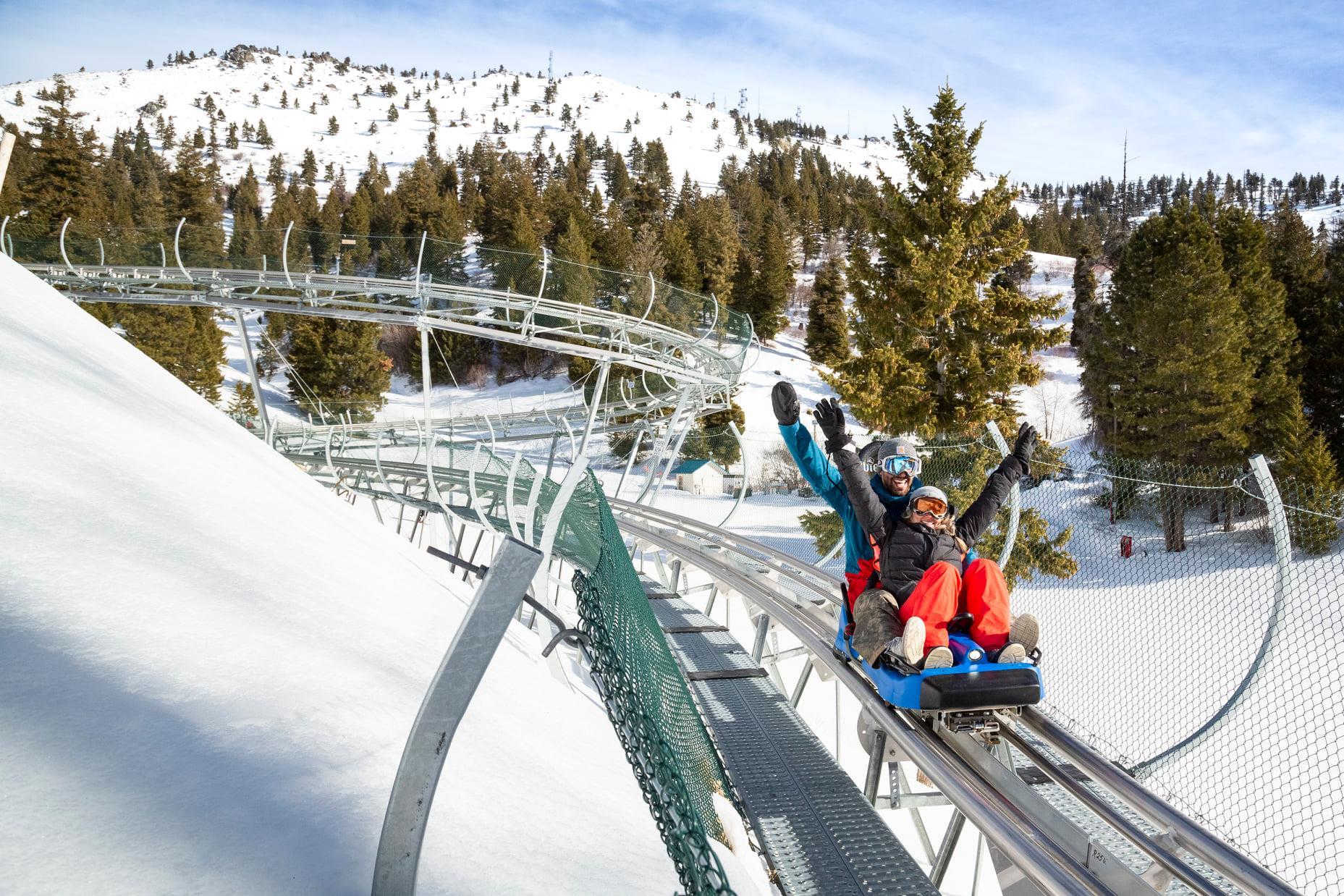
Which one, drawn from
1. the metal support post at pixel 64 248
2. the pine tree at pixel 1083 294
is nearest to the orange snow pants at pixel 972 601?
the metal support post at pixel 64 248

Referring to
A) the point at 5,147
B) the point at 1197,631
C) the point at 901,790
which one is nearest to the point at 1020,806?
the point at 901,790

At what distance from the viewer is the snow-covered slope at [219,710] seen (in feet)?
4.43

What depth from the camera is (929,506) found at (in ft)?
15.2

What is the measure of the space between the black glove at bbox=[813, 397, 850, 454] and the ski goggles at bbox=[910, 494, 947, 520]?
2.05 ft

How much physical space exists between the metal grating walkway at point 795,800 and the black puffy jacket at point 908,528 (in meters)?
1.11

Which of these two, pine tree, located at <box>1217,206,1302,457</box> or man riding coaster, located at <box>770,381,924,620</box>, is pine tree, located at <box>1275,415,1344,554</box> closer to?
pine tree, located at <box>1217,206,1302,457</box>

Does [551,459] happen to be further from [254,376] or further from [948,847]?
[254,376]

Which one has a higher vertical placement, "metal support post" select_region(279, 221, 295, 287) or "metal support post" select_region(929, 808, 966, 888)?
→ "metal support post" select_region(279, 221, 295, 287)

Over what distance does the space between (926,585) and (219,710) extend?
3234 mm

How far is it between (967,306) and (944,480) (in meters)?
8.63

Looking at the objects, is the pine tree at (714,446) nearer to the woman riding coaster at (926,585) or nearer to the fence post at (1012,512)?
the fence post at (1012,512)

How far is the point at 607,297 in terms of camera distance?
46.4 feet

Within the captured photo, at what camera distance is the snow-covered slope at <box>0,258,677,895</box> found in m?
1.35

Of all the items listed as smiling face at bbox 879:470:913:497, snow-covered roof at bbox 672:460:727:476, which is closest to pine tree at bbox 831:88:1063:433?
snow-covered roof at bbox 672:460:727:476
